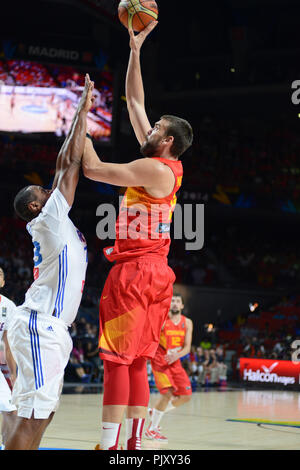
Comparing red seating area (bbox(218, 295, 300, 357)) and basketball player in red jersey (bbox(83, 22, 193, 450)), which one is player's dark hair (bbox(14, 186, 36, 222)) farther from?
red seating area (bbox(218, 295, 300, 357))

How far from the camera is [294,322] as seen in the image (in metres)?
22.4

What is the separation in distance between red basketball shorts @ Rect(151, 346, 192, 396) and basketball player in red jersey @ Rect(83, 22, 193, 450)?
14.1 feet

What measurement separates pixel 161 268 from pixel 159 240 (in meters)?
0.19

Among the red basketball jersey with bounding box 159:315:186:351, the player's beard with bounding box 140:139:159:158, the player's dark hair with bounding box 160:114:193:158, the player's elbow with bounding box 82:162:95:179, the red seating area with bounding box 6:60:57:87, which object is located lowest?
the red basketball jersey with bounding box 159:315:186:351

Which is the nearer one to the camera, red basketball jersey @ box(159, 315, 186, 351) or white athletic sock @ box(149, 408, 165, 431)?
white athletic sock @ box(149, 408, 165, 431)

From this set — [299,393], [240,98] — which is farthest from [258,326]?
[240,98]

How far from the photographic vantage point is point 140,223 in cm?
437

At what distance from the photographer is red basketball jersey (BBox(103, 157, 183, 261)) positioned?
437 centimetres

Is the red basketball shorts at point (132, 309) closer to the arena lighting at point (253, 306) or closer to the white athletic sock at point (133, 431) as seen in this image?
the white athletic sock at point (133, 431)

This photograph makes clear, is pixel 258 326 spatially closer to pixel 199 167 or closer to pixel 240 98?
pixel 199 167

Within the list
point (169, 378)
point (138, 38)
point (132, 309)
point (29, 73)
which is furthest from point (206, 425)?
point (29, 73)

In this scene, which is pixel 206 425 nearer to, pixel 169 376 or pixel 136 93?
pixel 169 376

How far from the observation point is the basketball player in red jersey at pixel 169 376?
8352 millimetres

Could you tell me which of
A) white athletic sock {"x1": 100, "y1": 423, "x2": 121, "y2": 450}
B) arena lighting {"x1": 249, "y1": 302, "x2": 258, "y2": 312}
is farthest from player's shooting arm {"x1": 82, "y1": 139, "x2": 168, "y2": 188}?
arena lighting {"x1": 249, "y1": 302, "x2": 258, "y2": 312}
